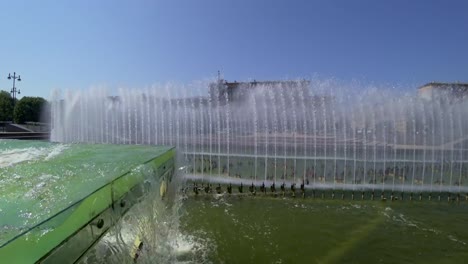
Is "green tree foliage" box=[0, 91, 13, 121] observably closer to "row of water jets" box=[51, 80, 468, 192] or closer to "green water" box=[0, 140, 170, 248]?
"row of water jets" box=[51, 80, 468, 192]

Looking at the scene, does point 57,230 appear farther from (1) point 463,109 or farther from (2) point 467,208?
(1) point 463,109

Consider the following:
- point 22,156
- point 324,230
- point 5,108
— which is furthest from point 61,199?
point 5,108

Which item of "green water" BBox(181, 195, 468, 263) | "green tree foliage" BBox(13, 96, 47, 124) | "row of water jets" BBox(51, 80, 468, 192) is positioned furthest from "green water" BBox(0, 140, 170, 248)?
"green tree foliage" BBox(13, 96, 47, 124)

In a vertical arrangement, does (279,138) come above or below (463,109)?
below

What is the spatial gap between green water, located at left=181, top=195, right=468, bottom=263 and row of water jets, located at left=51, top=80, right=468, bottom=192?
3.51m

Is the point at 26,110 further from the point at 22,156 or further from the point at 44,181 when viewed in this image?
the point at 44,181

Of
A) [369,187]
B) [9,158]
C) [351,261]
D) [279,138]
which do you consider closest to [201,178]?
[279,138]

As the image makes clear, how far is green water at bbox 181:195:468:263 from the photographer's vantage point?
29.1ft

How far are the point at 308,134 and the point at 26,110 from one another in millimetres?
49495

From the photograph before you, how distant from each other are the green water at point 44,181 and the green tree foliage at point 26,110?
57748 mm

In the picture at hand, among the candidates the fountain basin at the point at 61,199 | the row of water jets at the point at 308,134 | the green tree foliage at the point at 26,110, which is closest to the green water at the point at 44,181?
the fountain basin at the point at 61,199

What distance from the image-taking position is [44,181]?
2992 mm

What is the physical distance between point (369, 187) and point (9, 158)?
16428mm

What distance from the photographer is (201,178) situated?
18.5 meters
